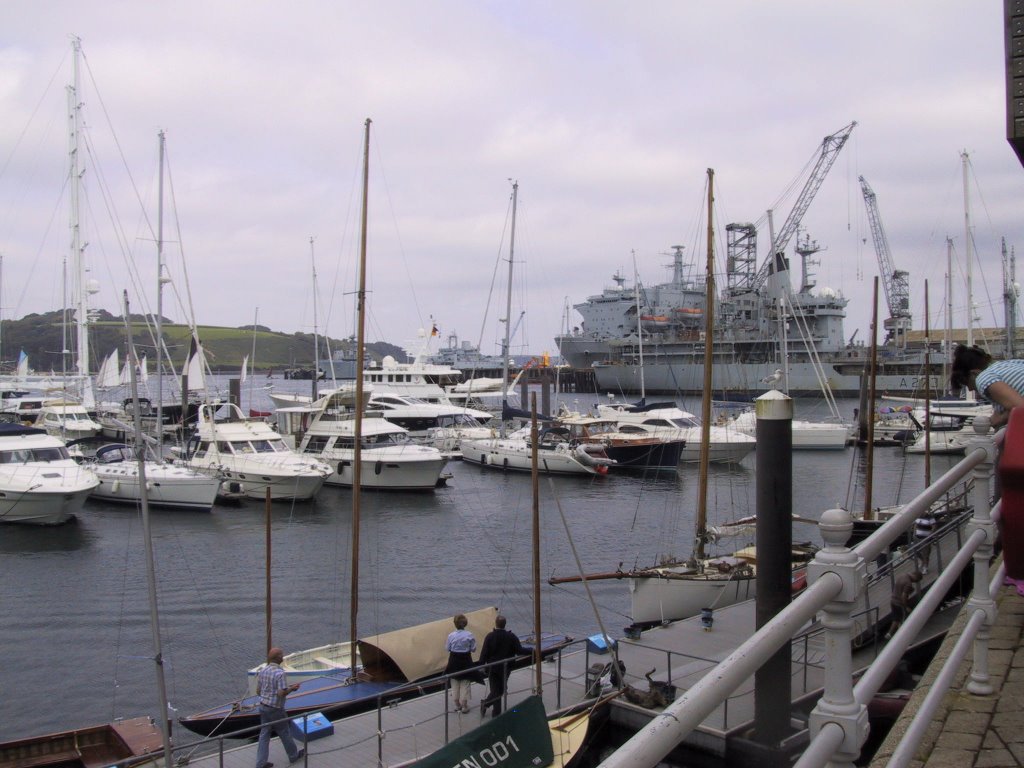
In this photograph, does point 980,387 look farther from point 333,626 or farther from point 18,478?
point 18,478

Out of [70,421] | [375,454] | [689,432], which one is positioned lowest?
[375,454]

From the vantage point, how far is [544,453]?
46969mm

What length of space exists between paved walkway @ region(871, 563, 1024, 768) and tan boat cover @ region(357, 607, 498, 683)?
1104 centimetres

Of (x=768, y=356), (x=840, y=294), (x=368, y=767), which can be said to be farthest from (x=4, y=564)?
(x=840, y=294)

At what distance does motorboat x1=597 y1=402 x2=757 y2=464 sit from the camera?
50.0m

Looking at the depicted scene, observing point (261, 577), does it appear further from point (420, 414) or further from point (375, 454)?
point (420, 414)

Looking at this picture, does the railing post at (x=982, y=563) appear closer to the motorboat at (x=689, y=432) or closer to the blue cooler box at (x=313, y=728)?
the blue cooler box at (x=313, y=728)

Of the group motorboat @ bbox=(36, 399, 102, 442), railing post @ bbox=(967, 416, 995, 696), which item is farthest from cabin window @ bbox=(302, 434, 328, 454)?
railing post @ bbox=(967, 416, 995, 696)

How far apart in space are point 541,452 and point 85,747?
35.4 m

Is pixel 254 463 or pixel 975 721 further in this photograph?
pixel 254 463

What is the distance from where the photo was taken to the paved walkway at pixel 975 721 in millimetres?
3543

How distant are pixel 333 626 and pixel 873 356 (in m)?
17.3

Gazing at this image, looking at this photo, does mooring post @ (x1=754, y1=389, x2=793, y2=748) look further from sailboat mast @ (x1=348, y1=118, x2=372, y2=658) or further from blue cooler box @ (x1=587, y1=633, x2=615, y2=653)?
sailboat mast @ (x1=348, y1=118, x2=372, y2=658)

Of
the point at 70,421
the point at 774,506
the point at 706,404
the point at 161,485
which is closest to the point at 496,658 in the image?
the point at 774,506
